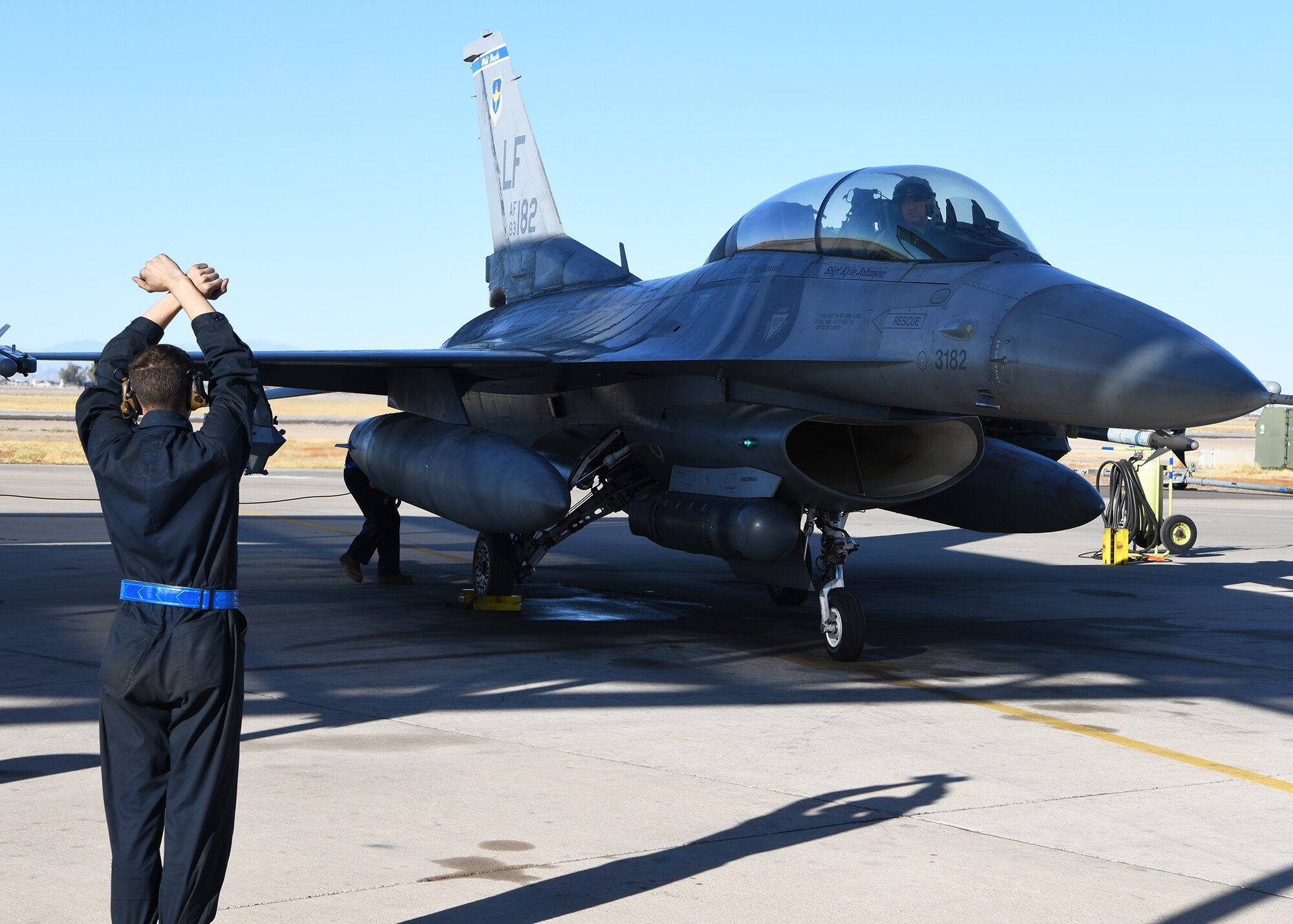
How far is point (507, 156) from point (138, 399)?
40.8 feet

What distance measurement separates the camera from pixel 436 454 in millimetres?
10000

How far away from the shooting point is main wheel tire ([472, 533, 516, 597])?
36.1 ft

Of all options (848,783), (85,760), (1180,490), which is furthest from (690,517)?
(1180,490)

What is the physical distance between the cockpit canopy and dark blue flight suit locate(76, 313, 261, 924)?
18.3 feet

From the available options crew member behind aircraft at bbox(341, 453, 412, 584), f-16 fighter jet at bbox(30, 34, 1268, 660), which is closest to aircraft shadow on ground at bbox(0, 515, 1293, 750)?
crew member behind aircraft at bbox(341, 453, 412, 584)

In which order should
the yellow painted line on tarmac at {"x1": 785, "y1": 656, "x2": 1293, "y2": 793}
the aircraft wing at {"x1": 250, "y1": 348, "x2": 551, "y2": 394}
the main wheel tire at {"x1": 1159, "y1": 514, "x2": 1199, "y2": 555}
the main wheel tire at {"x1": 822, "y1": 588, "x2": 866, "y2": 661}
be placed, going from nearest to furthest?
1. the yellow painted line on tarmac at {"x1": 785, "y1": 656, "x2": 1293, "y2": 793}
2. the main wheel tire at {"x1": 822, "y1": 588, "x2": 866, "y2": 661}
3. the aircraft wing at {"x1": 250, "y1": 348, "x2": 551, "y2": 394}
4. the main wheel tire at {"x1": 1159, "y1": 514, "x2": 1199, "y2": 555}

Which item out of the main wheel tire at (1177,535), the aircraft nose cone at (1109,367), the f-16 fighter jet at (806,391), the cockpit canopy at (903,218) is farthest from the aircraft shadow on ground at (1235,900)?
the main wheel tire at (1177,535)

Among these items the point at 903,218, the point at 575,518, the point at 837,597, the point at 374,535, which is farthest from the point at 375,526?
the point at 903,218

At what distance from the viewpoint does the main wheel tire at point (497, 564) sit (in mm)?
10992

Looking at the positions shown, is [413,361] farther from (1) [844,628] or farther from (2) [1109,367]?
(2) [1109,367]

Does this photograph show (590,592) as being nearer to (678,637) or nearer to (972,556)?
(678,637)

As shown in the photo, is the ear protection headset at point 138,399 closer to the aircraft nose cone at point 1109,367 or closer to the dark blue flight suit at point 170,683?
the dark blue flight suit at point 170,683

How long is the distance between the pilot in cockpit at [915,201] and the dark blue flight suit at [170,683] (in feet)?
18.6

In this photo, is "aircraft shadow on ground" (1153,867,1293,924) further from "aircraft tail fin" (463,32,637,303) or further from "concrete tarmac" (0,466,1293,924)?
"aircraft tail fin" (463,32,637,303)
